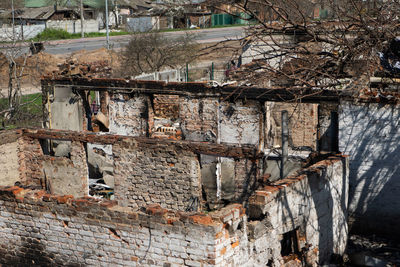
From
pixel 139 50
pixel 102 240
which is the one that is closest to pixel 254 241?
pixel 102 240

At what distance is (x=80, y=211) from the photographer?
8.51 metres

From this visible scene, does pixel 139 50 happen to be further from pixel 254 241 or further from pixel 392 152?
pixel 254 241

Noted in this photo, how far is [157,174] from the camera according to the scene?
38.7 ft

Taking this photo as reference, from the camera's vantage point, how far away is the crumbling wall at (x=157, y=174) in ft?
37.8

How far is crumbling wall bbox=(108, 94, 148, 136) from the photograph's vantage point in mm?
16000

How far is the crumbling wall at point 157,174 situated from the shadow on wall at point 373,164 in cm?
316

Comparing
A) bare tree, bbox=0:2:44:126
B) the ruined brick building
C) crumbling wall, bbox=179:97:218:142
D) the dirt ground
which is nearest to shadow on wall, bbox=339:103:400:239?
the ruined brick building

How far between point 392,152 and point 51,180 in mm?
7398

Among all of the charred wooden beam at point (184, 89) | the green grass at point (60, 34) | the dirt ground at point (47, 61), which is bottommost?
the charred wooden beam at point (184, 89)

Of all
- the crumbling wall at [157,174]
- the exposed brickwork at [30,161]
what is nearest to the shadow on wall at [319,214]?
the crumbling wall at [157,174]

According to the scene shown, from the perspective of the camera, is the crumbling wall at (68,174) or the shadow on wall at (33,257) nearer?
the shadow on wall at (33,257)

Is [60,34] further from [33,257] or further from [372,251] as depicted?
[372,251]

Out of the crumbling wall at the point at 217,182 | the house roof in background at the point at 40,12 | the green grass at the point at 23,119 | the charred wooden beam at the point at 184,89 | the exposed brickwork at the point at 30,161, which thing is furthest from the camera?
the house roof in background at the point at 40,12

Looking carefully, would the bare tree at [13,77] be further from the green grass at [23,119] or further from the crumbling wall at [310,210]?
the crumbling wall at [310,210]
